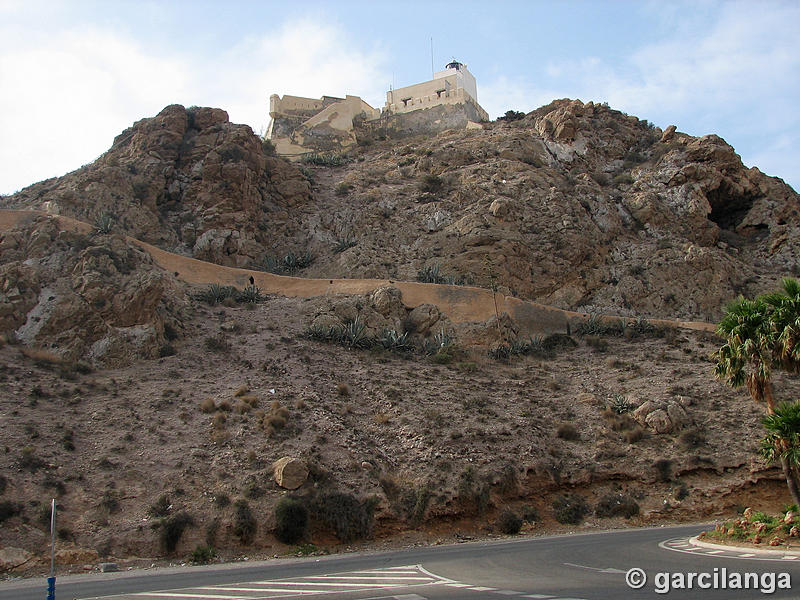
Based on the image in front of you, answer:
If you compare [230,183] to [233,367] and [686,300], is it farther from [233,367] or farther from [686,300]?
[686,300]

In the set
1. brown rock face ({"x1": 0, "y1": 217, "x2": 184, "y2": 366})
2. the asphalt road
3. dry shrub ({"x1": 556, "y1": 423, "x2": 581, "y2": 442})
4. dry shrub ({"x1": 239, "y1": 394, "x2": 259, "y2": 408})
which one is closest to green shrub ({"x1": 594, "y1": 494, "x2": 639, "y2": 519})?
dry shrub ({"x1": 556, "y1": 423, "x2": 581, "y2": 442})

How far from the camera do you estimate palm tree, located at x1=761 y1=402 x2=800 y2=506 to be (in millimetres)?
15078

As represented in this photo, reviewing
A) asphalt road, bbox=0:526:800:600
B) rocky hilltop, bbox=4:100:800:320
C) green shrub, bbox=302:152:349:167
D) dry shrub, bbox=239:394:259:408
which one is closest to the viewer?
asphalt road, bbox=0:526:800:600

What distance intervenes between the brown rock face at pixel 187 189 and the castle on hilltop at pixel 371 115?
14.3 m

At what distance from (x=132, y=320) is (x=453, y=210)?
73.0 feet

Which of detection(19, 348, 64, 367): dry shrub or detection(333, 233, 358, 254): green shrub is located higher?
detection(333, 233, 358, 254): green shrub

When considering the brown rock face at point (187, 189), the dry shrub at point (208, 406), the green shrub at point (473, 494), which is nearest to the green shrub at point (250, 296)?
the brown rock face at point (187, 189)

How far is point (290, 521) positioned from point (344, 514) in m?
1.59

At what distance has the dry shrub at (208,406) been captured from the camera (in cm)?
2170

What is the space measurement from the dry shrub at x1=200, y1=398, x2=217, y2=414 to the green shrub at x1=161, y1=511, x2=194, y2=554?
521cm

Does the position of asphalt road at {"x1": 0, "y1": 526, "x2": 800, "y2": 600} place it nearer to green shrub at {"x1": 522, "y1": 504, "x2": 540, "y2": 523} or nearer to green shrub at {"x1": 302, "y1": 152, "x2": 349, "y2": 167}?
green shrub at {"x1": 522, "y1": 504, "x2": 540, "y2": 523}

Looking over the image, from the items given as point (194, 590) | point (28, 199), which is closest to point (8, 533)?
point (194, 590)

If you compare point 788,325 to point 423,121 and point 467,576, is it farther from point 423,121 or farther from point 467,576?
point 423,121

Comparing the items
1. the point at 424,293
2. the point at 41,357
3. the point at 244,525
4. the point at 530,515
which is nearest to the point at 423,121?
the point at 424,293
